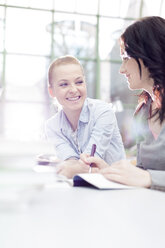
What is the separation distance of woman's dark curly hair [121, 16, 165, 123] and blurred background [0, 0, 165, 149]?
3.10 metres

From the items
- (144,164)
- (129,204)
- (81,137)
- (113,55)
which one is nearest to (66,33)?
(113,55)

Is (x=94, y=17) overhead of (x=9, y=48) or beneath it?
overhead

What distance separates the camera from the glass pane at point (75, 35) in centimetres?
470

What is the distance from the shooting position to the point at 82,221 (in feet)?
1.17

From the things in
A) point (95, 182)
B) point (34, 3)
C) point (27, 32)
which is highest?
point (34, 3)

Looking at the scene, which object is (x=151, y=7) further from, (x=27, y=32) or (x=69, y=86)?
(x=69, y=86)

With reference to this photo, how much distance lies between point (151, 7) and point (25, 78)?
2351 mm

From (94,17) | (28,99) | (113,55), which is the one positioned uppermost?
(94,17)

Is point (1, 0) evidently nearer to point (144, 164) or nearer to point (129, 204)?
point (144, 164)

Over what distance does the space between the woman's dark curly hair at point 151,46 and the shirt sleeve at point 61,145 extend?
492 millimetres

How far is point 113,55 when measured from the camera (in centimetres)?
495

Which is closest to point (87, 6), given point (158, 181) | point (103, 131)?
point (103, 131)

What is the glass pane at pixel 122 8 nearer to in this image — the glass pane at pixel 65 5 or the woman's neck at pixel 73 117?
the glass pane at pixel 65 5

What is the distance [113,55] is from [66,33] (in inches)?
29.4
